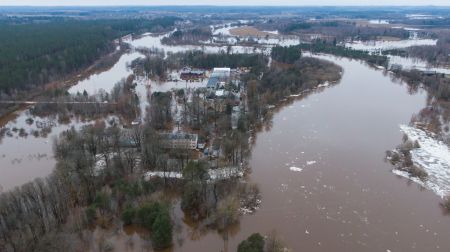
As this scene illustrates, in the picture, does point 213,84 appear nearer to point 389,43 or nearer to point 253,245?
point 253,245

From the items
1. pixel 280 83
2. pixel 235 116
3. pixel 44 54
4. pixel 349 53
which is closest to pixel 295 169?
pixel 235 116

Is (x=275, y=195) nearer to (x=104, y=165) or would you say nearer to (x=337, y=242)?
(x=337, y=242)

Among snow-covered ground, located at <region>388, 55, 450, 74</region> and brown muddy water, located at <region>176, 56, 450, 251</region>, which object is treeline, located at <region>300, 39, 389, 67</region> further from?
brown muddy water, located at <region>176, 56, 450, 251</region>

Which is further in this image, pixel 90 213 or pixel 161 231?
pixel 90 213

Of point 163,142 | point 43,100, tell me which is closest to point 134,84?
point 43,100

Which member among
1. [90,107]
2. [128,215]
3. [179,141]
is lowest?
[128,215]

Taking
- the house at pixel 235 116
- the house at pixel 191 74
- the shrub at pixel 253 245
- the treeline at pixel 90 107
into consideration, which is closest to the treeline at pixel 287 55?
the house at pixel 191 74

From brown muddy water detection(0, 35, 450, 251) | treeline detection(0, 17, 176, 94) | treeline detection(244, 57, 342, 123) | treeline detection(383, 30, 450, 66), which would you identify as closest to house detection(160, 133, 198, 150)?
brown muddy water detection(0, 35, 450, 251)
